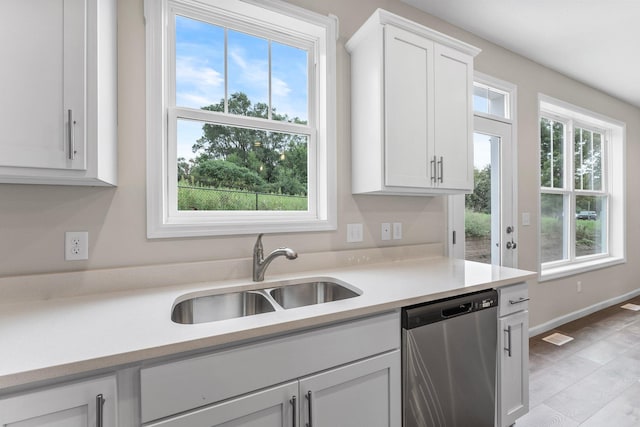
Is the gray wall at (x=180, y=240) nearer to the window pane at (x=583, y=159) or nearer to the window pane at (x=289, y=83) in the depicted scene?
the window pane at (x=289, y=83)

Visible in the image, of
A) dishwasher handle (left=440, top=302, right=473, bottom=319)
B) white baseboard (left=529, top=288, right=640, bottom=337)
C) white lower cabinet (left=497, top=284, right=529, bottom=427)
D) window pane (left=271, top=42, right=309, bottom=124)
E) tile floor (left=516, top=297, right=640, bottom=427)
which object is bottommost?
tile floor (left=516, top=297, right=640, bottom=427)

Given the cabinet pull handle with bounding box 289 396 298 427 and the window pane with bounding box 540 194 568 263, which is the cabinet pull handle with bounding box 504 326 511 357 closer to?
the cabinet pull handle with bounding box 289 396 298 427

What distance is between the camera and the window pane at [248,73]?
1836 mm

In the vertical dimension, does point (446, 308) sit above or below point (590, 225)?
below

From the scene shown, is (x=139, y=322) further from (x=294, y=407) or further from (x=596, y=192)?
(x=596, y=192)

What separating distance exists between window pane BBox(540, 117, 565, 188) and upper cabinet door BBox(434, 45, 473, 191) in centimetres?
194

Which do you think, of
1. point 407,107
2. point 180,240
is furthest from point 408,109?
point 180,240

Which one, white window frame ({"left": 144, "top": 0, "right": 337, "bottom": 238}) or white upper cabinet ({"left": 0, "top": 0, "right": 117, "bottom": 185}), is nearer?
white upper cabinet ({"left": 0, "top": 0, "right": 117, "bottom": 185})

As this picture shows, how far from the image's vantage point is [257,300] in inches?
59.1

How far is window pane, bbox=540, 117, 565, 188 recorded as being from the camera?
3.43 meters

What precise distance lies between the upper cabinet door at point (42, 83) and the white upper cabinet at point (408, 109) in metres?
1.38

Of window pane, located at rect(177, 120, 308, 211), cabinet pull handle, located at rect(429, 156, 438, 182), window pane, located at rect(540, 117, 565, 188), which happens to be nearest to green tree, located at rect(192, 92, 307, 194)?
window pane, located at rect(177, 120, 308, 211)

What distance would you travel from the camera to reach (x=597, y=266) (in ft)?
12.4

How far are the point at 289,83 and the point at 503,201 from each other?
2175mm
